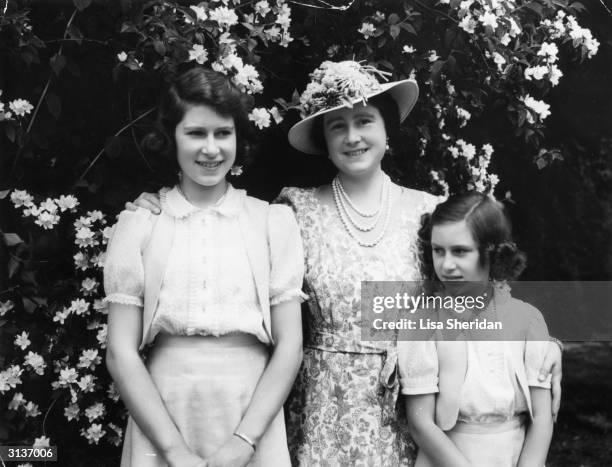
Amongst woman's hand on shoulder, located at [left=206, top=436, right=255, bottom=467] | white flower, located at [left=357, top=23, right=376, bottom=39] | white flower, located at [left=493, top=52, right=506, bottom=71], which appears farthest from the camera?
white flower, located at [left=493, top=52, right=506, bottom=71]

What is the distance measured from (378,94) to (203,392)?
1318mm

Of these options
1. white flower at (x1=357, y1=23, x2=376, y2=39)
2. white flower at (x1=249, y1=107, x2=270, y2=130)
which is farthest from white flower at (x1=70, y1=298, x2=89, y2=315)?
white flower at (x1=357, y1=23, x2=376, y2=39)

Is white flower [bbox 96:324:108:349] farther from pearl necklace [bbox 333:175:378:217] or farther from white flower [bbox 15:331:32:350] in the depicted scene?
pearl necklace [bbox 333:175:378:217]

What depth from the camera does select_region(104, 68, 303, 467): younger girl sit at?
2623mm

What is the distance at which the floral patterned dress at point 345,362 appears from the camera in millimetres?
2951

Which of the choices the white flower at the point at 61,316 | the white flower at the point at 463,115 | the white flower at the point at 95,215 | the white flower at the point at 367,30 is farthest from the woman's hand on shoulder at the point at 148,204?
the white flower at the point at 463,115

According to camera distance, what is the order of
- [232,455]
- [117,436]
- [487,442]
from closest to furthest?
[232,455], [487,442], [117,436]

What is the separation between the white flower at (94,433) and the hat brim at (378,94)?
4.50 ft

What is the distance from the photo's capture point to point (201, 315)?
8.72 feet

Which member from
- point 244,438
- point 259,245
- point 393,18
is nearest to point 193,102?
point 259,245

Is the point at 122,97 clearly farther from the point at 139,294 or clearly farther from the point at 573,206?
the point at 573,206

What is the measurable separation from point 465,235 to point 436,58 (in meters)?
1.00

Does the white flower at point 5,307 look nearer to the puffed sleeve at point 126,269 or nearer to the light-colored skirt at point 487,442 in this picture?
the puffed sleeve at point 126,269

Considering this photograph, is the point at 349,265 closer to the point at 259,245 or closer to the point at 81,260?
the point at 259,245
